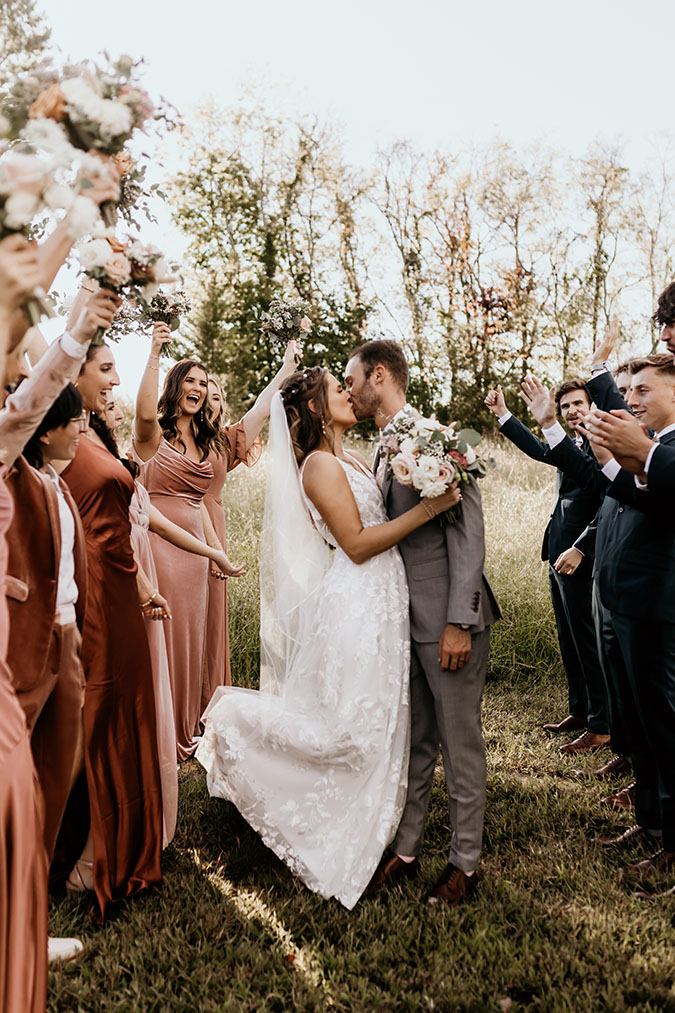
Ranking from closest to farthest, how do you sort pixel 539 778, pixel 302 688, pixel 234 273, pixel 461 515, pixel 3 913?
1. pixel 3 913
2. pixel 461 515
3. pixel 302 688
4. pixel 539 778
5. pixel 234 273

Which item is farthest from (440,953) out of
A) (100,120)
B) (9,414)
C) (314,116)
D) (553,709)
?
(314,116)

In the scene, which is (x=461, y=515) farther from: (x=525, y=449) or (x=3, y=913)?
(x=525, y=449)

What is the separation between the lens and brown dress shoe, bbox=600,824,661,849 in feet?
13.2

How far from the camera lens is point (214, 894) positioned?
3607mm

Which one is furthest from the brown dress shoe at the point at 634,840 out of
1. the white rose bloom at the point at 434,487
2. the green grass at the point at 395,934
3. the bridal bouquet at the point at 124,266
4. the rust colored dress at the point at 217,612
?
the bridal bouquet at the point at 124,266

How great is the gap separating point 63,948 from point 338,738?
139 centimetres

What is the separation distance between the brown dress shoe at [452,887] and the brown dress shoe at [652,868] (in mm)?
785

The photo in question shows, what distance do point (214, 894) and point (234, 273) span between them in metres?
19.2

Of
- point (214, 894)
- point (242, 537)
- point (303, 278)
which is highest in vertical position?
point (303, 278)

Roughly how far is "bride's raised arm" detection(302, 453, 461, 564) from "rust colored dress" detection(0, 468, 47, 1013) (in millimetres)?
1844

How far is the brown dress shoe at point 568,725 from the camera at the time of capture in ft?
19.5

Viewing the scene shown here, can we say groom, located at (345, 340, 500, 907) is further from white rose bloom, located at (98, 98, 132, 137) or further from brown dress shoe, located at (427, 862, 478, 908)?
white rose bloom, located at (98, 98, 132, 137)

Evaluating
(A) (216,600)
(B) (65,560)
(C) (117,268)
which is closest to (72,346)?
(C) (117,268)

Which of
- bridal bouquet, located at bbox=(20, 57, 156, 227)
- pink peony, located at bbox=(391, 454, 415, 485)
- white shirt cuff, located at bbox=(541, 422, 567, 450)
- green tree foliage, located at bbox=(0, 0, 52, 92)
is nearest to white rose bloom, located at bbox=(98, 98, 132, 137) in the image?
bridal bouquet, located at bbox=(20, 57, 156, 227)
